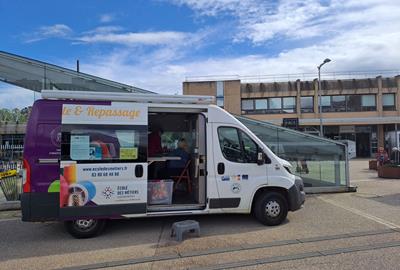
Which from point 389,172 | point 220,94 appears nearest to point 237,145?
point 389,172

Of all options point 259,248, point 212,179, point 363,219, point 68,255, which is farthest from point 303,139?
point 68,255

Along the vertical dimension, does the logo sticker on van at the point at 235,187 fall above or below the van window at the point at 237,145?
below

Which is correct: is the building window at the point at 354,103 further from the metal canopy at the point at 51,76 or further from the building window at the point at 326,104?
the metal canopy at the point at 51,76

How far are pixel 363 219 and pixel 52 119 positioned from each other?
664 cm

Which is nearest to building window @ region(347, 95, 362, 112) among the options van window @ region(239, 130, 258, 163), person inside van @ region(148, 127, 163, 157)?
person inside van @ region(148, 127, 163, 157)

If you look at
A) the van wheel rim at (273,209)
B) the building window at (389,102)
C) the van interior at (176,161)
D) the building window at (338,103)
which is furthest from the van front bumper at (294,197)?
the building window at (389,102)

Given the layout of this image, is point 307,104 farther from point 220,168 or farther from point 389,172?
point 220,168

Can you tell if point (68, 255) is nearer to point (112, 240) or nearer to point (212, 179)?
point (112, 240)

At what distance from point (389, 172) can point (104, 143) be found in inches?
559

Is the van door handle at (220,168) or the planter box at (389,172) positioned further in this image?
the planter box at (389,172)

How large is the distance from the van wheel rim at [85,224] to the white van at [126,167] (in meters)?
0.02

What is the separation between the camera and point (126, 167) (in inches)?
291

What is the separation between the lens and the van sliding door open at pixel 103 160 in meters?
7.14

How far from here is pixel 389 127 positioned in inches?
1741
